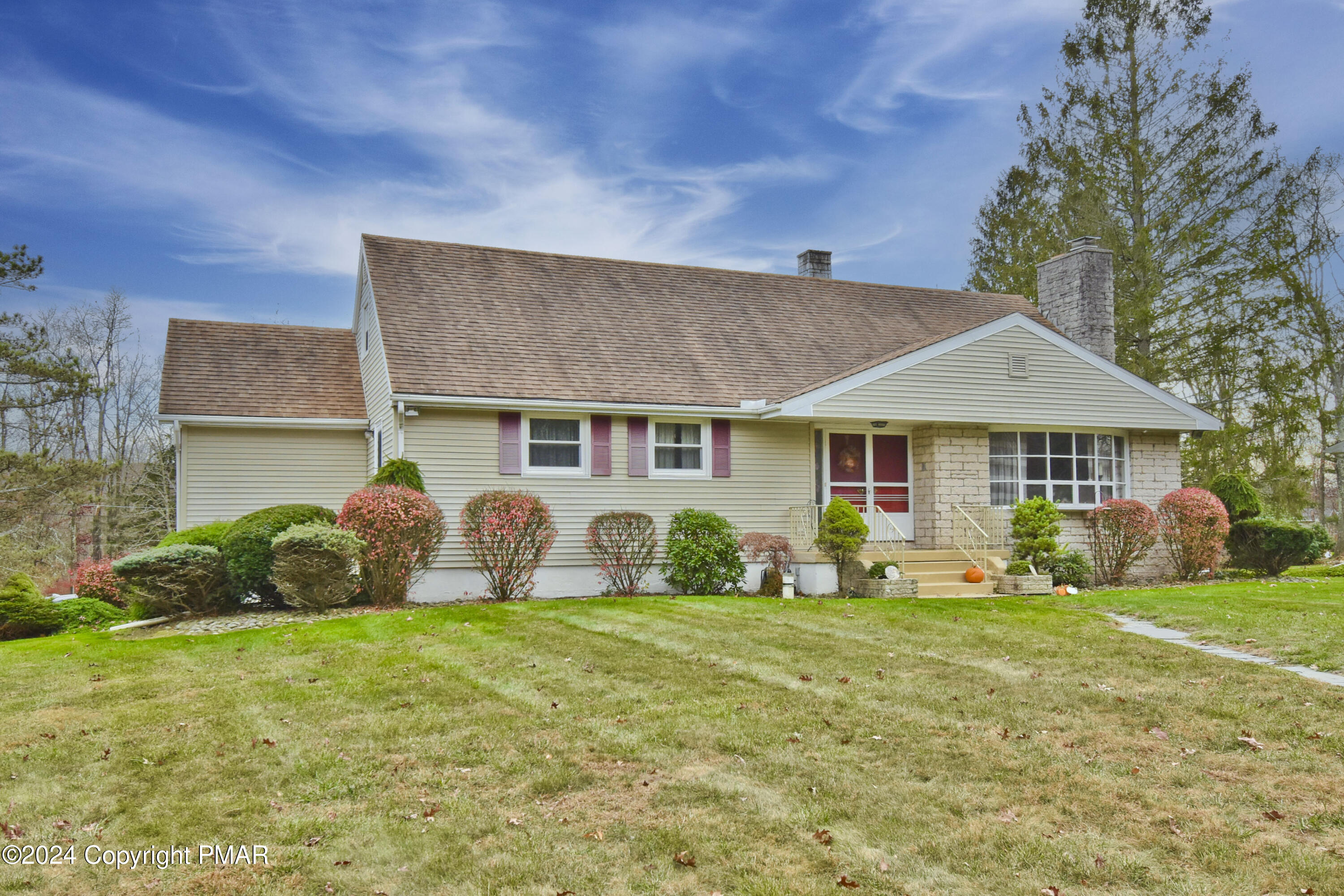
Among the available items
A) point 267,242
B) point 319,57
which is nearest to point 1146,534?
point 319,57

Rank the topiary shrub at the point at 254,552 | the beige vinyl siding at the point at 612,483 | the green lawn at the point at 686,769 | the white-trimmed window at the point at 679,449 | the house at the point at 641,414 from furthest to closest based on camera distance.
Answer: the white-trimmed window at the point at 679,449
the house at the point at 641,414
the beige vinyl siding at the point at 612,483
the topiary shrub at the point at 254,552
the green lawn at the point at 686,769

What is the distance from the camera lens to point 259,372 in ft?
59.2

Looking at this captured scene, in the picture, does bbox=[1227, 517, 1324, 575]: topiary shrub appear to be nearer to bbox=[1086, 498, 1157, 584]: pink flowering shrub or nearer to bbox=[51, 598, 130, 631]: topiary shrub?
bbox=[1086, 498, 1157, 584]: pink flowering shrub

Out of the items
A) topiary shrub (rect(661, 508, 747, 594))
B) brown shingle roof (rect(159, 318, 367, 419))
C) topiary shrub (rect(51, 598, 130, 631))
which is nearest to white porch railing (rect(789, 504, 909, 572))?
topiary shrub (rect(661, 508, 747, 594))

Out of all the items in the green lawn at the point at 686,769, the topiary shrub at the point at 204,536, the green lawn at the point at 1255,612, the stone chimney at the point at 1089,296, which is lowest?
the green lawn at the point at 686,769

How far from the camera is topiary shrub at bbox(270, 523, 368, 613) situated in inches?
477

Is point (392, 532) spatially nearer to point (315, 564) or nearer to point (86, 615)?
point (315, 564)

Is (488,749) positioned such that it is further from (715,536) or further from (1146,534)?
(1146,534)

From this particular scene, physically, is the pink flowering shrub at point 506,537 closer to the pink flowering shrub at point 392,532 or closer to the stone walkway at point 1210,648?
the pink flowering shrub at point 392,532

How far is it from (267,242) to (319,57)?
1196 cm

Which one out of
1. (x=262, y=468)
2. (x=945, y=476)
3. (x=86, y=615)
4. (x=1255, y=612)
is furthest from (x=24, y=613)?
(x=1255, y=612)

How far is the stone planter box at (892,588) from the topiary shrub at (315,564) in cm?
775

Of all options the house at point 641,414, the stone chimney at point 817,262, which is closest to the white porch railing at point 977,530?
the house at point 641,414

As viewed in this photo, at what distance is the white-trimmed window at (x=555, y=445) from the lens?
49.6 feet
